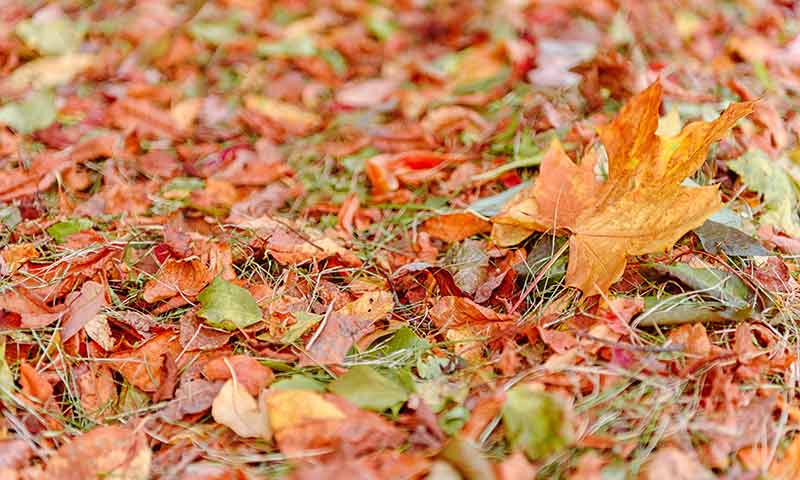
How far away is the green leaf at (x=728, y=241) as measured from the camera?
129cm

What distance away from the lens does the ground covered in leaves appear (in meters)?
1.01

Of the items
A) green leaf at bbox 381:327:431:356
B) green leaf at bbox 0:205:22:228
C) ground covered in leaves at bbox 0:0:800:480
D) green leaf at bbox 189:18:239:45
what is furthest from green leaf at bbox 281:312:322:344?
green leaf at bbox 189:18:239:45

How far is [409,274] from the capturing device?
53.9 inches

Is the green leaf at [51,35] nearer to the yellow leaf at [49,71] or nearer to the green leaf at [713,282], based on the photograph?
the yellow leaf at [49,71]

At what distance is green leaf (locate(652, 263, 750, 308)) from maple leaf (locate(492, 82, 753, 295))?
0.27 feet

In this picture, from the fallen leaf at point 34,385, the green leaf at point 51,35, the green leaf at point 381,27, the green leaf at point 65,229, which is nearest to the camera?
the fallen leaf at point 34,385

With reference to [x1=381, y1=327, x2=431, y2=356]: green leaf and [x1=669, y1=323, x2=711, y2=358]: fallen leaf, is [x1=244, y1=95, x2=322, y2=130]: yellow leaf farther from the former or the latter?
[x1=669, y1=323, x2=711, y2=358]: fallen leaf

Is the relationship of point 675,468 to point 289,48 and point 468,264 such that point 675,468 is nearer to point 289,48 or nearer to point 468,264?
point 468,264

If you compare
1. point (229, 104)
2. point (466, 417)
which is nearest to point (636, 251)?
point (466, 417)

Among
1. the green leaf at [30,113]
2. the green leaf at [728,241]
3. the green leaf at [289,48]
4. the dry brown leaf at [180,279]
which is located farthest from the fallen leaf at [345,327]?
the green leaf at [289,48]

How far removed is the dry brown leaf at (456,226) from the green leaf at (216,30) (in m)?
1.18

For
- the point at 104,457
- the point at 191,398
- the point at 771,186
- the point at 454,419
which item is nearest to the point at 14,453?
the point at 104,457

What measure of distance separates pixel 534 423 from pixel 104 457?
538 millimetres

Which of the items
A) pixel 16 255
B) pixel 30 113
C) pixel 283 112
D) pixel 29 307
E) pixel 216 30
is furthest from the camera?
pixel 216 30
